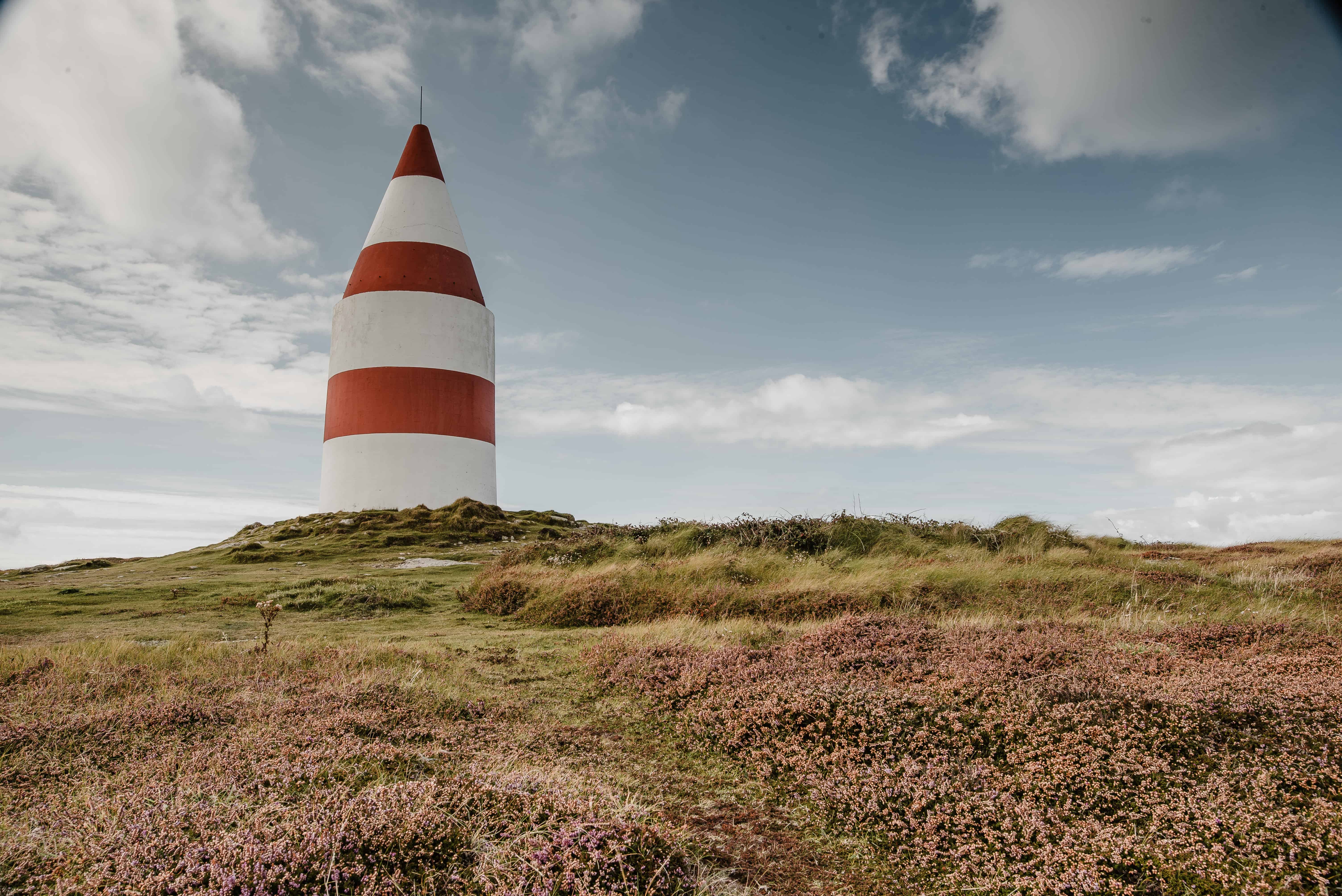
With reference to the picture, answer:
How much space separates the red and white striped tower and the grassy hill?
16638 millimetres

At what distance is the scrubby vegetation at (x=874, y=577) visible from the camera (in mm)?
11938

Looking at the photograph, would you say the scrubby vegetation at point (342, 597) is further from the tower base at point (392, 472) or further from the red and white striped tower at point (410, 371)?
the red and white striped tower at point (410, 371)

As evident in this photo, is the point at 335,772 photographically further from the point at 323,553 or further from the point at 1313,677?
the point at 323,553

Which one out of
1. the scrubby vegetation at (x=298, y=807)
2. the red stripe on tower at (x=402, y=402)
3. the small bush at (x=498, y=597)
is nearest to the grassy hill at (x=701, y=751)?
the scrubby vegetation at (x=298, y=807)

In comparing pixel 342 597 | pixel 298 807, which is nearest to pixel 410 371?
pixel 342 597

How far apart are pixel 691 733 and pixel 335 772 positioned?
2921 millimetres

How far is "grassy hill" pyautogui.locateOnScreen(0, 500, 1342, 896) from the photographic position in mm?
3410

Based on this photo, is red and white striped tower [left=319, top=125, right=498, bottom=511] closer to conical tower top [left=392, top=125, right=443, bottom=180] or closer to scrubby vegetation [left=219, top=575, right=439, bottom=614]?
conical tower top [left=392, top=125, right=443, bottom=180]

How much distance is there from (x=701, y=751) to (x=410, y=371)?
26123 millimetres

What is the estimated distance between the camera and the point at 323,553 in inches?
875

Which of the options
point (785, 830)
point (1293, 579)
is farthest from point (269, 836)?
point (1293, 579)

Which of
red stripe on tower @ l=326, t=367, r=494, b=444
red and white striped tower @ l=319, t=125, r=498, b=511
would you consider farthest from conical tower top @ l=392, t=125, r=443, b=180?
red stripe on tower @ l=326, t=367, r=494, b=444

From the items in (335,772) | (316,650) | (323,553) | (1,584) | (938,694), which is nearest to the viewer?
(335,772)

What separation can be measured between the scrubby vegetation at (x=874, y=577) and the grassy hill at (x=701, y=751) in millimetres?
174
